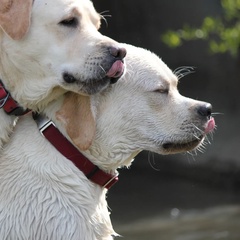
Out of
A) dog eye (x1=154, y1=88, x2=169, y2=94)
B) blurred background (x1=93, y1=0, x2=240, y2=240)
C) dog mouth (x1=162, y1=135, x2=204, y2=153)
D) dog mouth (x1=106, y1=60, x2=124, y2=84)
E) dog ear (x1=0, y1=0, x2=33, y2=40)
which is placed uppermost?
dog ear (x1=0, y1=0, x2=33, y2=40)

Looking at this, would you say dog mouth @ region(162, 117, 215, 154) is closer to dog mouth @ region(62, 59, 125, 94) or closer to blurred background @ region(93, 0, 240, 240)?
dog mouth @ region(62, 59, 125, 94)

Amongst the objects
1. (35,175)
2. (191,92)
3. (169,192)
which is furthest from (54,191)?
(191,92)

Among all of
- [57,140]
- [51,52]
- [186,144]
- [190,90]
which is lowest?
[190,90]

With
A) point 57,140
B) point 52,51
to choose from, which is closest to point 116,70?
point 52,51

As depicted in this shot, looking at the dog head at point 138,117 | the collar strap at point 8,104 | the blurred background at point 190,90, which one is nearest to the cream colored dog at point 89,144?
the dog head at point 138,117

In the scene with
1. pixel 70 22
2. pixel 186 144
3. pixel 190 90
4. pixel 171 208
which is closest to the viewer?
pixel 70 22

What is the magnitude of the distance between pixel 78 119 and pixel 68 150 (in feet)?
0.58

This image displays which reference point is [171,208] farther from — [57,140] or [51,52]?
[51,52]

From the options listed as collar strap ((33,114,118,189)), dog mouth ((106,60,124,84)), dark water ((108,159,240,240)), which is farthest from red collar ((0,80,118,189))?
dark water ((108,159,240,240))

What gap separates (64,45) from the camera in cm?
493

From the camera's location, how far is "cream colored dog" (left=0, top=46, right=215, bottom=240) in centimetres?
500

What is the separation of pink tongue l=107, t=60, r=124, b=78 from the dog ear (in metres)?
0.47

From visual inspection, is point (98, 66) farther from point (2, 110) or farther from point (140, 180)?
point (140, 180)

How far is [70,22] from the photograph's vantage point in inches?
197
